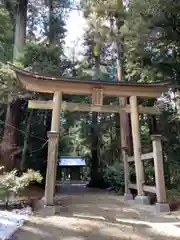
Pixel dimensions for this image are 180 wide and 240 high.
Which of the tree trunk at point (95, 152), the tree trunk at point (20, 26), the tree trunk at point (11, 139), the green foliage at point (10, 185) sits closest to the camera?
the green foliage at point (10, 185)

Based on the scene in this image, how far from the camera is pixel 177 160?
440 inches

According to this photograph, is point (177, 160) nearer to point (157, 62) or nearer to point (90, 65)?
point (157, 62)

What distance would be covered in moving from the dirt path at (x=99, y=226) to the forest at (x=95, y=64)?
3275mm

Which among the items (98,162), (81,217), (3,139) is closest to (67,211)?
(81,217)

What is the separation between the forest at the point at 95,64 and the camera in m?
9.20

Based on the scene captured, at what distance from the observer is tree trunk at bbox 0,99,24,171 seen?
1102 centimetres

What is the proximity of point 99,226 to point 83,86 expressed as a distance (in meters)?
4.38

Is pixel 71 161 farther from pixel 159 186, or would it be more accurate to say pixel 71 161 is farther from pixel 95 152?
pixel 159 186

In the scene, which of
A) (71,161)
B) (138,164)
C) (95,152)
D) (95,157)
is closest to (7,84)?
(138,164)

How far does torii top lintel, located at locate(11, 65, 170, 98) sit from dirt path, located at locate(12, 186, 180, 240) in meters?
3.56

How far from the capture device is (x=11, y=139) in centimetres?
1138

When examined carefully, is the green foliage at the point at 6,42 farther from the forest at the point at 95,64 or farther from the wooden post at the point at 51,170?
the wooden post at the point at 51,170

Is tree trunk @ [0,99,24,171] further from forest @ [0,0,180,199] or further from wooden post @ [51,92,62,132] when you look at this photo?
wooden post @ [51,92,62,132]

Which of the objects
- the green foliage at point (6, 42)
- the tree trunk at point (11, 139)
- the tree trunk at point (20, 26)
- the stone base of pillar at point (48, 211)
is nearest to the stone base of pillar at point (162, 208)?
the stone base of pillar at point (48, 211)
